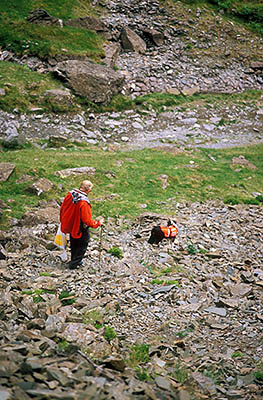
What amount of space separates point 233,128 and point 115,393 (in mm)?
26388

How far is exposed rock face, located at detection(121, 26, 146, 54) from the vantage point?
34594 mm

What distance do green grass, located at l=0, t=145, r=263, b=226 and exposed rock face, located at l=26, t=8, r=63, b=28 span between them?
15866mm

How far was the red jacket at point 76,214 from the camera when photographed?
365 inches

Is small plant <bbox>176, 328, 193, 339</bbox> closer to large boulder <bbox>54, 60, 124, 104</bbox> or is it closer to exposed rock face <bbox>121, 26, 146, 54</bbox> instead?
large boulder <bbox>54, 60, 124, 104</bbox>

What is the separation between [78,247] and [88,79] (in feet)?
64.7

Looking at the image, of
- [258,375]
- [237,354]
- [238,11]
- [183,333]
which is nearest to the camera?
[258,375]

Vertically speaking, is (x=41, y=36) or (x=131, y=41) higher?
(x=41, y=36)

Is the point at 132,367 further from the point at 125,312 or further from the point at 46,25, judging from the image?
the point at 46,25

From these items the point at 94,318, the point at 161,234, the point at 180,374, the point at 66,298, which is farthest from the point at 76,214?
the point at 180,374

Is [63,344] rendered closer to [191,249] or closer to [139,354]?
[139,354]

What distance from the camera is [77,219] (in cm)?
935

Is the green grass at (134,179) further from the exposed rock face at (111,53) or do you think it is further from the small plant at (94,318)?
the exposed rock face at (111,53)

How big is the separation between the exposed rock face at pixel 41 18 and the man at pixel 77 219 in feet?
87.8

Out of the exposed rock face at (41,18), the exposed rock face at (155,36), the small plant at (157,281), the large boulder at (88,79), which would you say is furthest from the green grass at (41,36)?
the small plant at (157,281)
